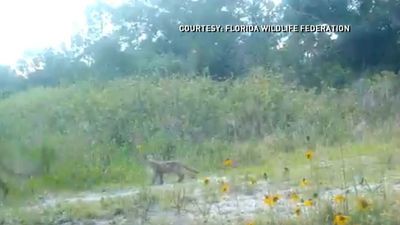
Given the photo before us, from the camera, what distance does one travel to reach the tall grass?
264 inches

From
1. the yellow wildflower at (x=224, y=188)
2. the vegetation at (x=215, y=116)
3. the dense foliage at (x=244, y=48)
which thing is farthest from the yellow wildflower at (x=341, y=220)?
the dense foliage at (x=244, y=48)

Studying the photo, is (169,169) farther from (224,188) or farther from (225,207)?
(225,207)

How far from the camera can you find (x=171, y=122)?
896 centimetres

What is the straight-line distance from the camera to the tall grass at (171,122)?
6711 millimetres

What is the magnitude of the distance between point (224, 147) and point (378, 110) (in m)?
2.72

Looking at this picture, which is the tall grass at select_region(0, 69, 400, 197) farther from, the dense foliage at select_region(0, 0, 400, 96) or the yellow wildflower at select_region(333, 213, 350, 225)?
the yellow wildflower at select_region(333, 213, 350, 225)

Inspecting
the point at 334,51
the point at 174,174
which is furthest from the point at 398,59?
the point at 174,174

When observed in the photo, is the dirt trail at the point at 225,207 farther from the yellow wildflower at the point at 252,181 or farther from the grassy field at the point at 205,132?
the grassy field at the point at 205,132

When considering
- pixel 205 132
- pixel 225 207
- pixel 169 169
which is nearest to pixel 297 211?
pixel 225 207

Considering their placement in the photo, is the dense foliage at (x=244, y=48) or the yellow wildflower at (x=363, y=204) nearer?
the yellow wildflower at (x=363, y=204)

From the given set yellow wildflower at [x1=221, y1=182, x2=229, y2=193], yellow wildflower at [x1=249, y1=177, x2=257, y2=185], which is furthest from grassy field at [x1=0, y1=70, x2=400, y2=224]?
yellow wildflower at [x1=221, y1=182, x2=229, y2=193]

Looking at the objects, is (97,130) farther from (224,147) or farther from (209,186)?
(209,186)

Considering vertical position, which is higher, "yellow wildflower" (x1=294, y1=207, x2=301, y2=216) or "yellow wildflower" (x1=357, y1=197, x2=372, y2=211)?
"yellow wildflower" (x1=357, y1=197, x2=372, y2=211)

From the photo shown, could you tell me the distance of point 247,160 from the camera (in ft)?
22.7
